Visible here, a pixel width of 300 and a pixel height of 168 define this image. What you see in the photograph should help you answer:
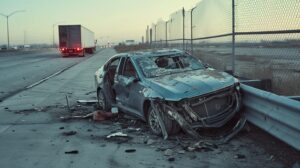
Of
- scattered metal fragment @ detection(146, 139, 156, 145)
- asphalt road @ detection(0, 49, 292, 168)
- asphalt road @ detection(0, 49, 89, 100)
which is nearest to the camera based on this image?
asphalt road @ detection(0, 49, 292, 168)

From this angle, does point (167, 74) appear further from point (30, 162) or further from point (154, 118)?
point (30, 162)

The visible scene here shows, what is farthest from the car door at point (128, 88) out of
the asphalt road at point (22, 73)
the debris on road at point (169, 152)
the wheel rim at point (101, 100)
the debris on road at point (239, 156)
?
the asphalt road at point (22, 73)

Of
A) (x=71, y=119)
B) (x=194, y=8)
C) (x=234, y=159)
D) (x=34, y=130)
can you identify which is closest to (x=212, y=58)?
(x=194, y=8)

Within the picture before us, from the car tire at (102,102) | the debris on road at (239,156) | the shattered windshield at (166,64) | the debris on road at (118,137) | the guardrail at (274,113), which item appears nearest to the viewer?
the guardrail at (274,113)

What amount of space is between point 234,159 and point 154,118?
201 centimetres

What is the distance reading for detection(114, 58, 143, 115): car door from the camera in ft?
29.4

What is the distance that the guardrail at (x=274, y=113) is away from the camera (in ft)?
19.8

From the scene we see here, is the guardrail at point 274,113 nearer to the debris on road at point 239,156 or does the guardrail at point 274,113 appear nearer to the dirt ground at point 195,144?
the dirt ground at point 195,144

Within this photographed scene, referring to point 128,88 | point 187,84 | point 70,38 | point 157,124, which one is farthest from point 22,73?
point 70,38

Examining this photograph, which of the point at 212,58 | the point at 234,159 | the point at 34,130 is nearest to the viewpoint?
the point at 234,159

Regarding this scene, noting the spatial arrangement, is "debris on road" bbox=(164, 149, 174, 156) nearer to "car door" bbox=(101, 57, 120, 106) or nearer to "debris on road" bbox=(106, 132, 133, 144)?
"debris on road" bbox=(106, 132, 133, 144)

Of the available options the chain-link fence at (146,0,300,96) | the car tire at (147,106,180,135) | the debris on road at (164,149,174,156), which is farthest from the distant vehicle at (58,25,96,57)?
the debris on road at (164,149,174,156)

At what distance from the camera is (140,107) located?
8.78m

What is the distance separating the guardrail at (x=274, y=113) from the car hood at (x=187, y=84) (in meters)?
0.49
